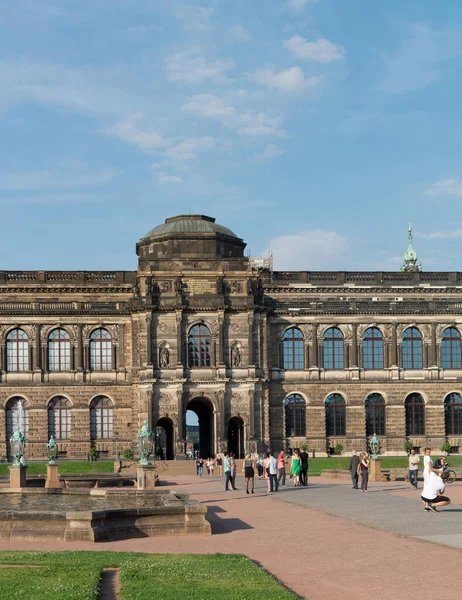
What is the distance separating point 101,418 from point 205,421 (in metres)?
7.76

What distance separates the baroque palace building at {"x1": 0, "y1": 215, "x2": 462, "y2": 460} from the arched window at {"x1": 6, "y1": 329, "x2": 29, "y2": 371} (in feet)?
0.31

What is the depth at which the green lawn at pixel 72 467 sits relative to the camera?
5519 cm

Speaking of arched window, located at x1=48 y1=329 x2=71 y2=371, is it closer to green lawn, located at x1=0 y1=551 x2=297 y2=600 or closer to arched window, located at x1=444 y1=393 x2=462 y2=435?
arched window, located at x1=444 y1=393 x2=462 y2=435

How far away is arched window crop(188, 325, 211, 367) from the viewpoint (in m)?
67.9

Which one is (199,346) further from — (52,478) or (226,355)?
(52,478)

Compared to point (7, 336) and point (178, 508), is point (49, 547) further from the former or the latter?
point (7, 336)

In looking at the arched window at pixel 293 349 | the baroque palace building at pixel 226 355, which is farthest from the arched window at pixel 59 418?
the arched window at pixel 293 349

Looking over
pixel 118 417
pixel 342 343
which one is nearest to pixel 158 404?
pixel 118 417

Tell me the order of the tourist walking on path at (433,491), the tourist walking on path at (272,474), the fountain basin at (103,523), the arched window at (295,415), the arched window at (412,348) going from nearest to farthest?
the fountain basin at (103,523) < the tourist walking on path at (433,491) < the tourist walking on path at (272,474) < the arched window at (295,415) < the arched window at (412,348)

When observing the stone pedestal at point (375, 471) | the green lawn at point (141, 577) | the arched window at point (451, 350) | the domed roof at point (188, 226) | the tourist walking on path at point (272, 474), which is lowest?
the stone pedestal at point (375, 471)

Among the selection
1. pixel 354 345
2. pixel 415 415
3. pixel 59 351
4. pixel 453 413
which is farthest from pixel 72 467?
pixel 453 413

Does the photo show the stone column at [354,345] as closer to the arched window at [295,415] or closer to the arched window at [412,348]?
the arched window at [412,348]

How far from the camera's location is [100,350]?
7044cm

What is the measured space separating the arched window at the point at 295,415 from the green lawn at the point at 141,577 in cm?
5137
